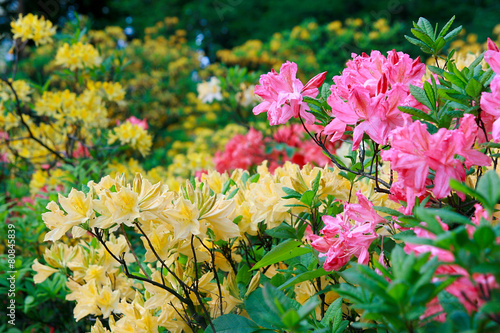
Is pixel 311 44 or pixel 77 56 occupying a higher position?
pixel 311 44

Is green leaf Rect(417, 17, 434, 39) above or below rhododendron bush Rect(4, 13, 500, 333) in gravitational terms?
above

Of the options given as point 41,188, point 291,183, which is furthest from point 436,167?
point 41,188

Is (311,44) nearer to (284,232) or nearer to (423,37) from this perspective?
(423,37)

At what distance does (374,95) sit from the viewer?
2.62ft

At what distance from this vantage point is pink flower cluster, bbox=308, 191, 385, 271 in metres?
0.73

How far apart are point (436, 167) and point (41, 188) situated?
2.49 metres

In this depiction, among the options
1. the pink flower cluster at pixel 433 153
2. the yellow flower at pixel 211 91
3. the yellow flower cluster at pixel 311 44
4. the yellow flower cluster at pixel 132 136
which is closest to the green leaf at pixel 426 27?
the pink flower cluster at pixel 433 153

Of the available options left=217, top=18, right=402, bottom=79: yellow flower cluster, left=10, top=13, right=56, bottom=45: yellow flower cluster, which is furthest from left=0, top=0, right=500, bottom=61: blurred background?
left=10, top=13, right=56, bottom=45: yellow flower cluster

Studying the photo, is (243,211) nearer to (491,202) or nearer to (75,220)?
(75,220)

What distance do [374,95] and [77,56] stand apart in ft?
7.32

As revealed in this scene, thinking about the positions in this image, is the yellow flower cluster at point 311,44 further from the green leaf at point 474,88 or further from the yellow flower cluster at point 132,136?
the green leaf at point 474,88

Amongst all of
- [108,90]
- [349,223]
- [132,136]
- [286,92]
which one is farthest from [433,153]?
[108,90]

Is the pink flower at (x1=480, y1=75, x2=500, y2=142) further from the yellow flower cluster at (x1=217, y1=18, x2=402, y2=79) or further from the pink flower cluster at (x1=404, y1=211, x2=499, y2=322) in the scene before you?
the yellow flower cluster at (x1=217, y1=18, x2=402, y2=79)

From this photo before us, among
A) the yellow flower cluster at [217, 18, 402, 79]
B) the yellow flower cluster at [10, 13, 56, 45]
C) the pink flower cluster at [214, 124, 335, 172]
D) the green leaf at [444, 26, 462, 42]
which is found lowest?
the green leaf at [444, 26, 462, 42]
